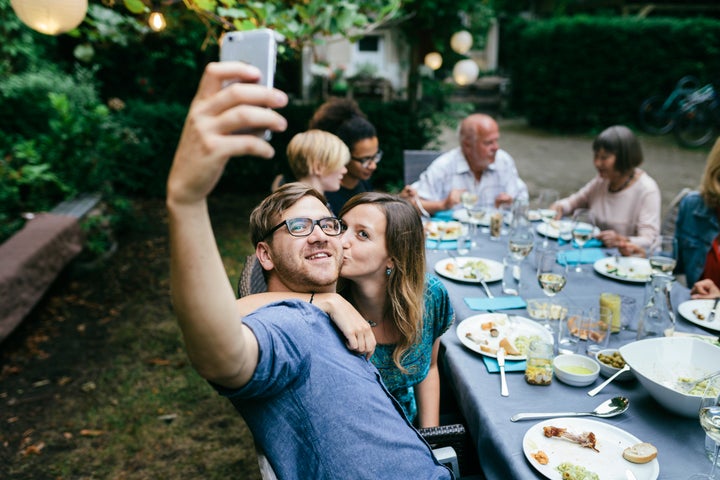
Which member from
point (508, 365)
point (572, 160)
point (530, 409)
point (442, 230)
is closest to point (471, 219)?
point (442, 230)

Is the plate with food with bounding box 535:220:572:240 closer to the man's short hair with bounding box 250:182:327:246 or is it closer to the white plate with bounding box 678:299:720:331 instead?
the white plate with bounding box 678:299:720:331

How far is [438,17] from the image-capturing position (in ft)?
19.2

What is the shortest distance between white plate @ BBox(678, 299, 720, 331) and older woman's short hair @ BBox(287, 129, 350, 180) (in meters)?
1.98

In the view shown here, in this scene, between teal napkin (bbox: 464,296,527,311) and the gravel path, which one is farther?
the gravel path

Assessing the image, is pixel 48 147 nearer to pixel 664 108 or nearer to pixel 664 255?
pixel 664 255

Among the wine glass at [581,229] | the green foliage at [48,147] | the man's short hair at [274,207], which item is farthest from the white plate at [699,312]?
the green foliage at [48,147]

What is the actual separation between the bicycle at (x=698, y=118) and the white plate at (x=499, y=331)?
11935mm

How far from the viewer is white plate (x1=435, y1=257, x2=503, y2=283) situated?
9.18ft

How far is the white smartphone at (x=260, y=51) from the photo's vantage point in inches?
30.1

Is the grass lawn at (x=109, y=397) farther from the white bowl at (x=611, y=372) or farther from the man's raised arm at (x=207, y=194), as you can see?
the man's raised arm at (x=207, y=194)

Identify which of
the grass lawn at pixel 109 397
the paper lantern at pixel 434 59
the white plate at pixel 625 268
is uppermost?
the paper lantern at pixel 434 59

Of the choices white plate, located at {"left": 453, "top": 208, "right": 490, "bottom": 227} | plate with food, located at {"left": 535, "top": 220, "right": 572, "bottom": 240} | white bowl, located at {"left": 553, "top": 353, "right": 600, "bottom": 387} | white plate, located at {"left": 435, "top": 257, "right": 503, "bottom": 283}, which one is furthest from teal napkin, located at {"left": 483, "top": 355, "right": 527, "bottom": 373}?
white plate, located at {"left": 453, "top": 208, "right": 490, "bottom": 227}

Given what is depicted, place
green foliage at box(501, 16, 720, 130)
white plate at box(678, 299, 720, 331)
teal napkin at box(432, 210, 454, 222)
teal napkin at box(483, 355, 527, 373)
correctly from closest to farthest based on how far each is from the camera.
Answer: teal napkin at box(483, 355, 527, 373) < white plate at box(678, 299, 720, 331) < teal napkin at box(432, 210, 454, 222) < green foliage at box(501, 16, 720, 130)

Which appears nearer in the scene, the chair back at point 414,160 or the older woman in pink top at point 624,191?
the older woman in pink top at point 624,191
